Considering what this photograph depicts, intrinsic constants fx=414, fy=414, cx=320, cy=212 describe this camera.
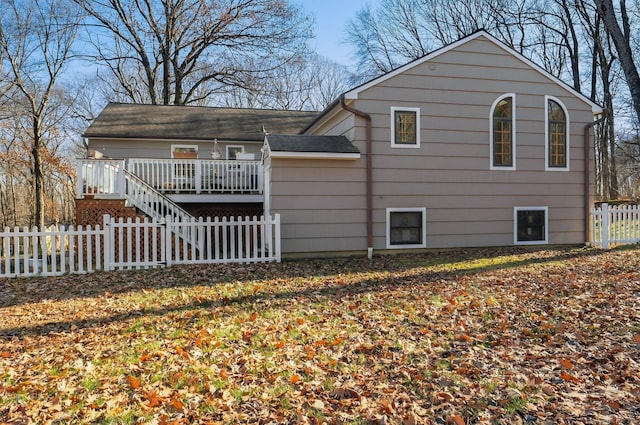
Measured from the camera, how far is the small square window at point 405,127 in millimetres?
10266

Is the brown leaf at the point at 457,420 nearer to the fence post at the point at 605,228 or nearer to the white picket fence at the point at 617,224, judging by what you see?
the fence post at the point at 605,228

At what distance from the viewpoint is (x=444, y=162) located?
34.6ft

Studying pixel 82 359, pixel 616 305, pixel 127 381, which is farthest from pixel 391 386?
pixel 616 305

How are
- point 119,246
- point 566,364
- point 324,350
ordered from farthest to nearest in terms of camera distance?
point 119,246
point 324,350
point 566,364

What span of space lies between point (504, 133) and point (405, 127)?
278 cm

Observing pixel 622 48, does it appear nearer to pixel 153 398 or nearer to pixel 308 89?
pixel 153 398

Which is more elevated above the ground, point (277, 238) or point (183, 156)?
point (183, 156)

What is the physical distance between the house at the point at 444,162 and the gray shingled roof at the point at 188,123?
20.7ft

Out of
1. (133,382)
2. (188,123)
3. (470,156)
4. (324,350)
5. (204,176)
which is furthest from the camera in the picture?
(188,123)

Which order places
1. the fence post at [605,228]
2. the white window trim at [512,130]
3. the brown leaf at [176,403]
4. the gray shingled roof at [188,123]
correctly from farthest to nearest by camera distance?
1. the gray shingled roof at [188,123]
2. the fence post at [605,228]
3. the white window trim at [512,130]
4. the brown leaf at [176,403]

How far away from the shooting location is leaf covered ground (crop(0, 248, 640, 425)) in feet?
9.81

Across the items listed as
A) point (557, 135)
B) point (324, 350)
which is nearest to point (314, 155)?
point (324, 350)

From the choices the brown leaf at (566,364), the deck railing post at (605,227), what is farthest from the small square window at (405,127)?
the brown leaf at (566,364)

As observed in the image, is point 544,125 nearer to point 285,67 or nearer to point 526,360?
point 526,360
